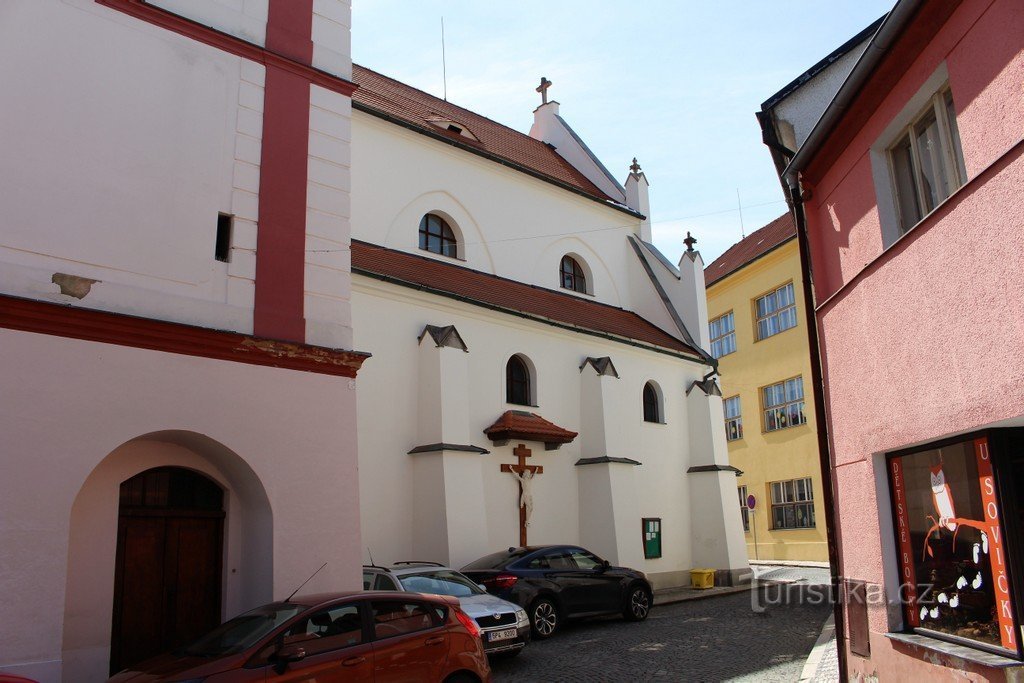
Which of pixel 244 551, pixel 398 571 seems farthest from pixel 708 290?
pixel 244 551

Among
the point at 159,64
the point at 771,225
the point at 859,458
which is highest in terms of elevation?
the point at 771,225

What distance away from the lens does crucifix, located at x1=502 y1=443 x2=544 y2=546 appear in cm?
1725

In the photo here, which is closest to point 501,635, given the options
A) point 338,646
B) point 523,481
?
point 338,646

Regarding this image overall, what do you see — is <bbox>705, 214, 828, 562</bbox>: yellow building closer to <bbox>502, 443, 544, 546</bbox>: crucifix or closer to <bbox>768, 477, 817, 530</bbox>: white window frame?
<bbox>768, 477, 817, 530</bbox>: white window frame

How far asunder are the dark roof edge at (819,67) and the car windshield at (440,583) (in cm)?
739

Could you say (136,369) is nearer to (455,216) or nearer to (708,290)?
(455,216)

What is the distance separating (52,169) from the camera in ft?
28.5

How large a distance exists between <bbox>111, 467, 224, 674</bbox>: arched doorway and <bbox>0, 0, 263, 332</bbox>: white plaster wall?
2019 millimetres

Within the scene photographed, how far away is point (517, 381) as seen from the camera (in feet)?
61.1

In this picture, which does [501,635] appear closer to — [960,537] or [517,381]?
[960,537]

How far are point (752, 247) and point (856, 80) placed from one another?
2485 cm

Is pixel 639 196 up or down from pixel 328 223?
up

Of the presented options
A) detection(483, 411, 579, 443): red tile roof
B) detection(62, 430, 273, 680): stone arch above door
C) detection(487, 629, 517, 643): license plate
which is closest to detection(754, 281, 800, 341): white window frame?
detection(483, 411, 579, 443): red tile roof

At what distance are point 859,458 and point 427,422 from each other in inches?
368
